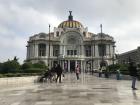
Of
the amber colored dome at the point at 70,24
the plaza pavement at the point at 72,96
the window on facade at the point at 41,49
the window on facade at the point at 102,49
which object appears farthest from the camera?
the amber colored dome at the point at 70,24

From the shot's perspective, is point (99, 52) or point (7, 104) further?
point (99, 52)

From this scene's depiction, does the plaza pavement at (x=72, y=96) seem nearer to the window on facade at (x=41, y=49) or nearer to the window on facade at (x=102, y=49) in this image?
the window on facade at (x=102, y=49)

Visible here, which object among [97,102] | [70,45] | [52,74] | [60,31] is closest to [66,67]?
[70,45]

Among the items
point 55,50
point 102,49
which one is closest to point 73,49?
point 55,50

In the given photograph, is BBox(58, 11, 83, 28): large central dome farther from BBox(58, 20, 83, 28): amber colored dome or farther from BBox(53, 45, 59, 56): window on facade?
BBox(53, 45, 59, 56): window on facade

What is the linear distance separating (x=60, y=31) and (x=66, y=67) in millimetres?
20342

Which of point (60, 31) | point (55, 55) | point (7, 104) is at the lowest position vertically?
point (7, 104)

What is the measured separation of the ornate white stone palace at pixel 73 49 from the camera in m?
136

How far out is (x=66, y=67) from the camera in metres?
133

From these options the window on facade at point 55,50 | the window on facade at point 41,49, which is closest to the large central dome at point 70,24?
the window on facade at point 55,50

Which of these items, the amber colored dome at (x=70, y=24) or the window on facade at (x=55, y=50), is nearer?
the window on facade at (x=55, y=50)

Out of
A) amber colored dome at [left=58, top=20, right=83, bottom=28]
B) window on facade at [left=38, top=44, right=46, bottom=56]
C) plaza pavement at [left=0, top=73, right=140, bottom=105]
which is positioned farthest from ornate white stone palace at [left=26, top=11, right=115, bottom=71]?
plaza pavement at [left=0, top=73, right=140, bottom=105]

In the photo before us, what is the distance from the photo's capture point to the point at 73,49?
13812 centimetres

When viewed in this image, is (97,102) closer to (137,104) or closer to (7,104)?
(137,104)
